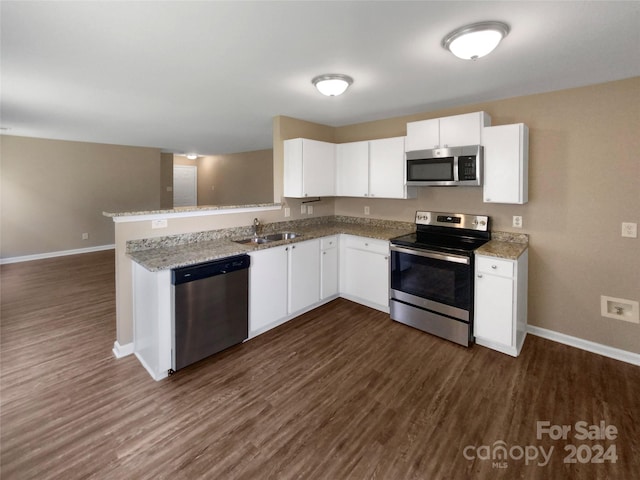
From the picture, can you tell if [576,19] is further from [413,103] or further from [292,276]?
[292,276]

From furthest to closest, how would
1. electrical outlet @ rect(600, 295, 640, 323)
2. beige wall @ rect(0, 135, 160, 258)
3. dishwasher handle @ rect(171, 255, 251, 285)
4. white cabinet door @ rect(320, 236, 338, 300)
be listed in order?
beige wall @ rect(0, 135, 160, 258)
white cabinet door @ rect(320, 236, 338, 300)
electrical outlet @ rect(600, 295, 640, 323)
dishwasher handle @ rect(171, 255, 251, 285)

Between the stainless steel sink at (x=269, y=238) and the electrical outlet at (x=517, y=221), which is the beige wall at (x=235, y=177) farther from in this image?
the electrical outlet at (x=517, y=221)

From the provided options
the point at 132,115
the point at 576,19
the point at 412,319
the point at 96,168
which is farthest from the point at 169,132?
the point at 576,19

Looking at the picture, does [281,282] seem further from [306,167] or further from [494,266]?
[494,266]

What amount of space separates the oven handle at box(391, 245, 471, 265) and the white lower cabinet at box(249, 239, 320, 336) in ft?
3.16

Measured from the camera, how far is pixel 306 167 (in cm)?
379

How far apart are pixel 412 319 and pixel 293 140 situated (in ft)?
8.24

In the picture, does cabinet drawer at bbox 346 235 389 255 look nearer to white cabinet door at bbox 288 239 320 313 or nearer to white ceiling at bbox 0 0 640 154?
white cabinet door at bbox 288 239 320 313

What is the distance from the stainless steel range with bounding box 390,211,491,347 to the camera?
2863 millimetres

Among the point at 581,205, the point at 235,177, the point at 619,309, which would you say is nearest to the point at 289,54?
the point at 581,205

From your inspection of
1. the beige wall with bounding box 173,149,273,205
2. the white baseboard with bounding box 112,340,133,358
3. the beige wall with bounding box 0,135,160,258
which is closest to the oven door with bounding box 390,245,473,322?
the white baseboard with bounding box 112,340,133,358

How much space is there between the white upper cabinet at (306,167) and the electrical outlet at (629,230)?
2.97m

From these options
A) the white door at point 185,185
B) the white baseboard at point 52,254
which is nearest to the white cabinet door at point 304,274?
the white baseboard at point 52,254

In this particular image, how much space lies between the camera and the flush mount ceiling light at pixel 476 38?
172 cm
